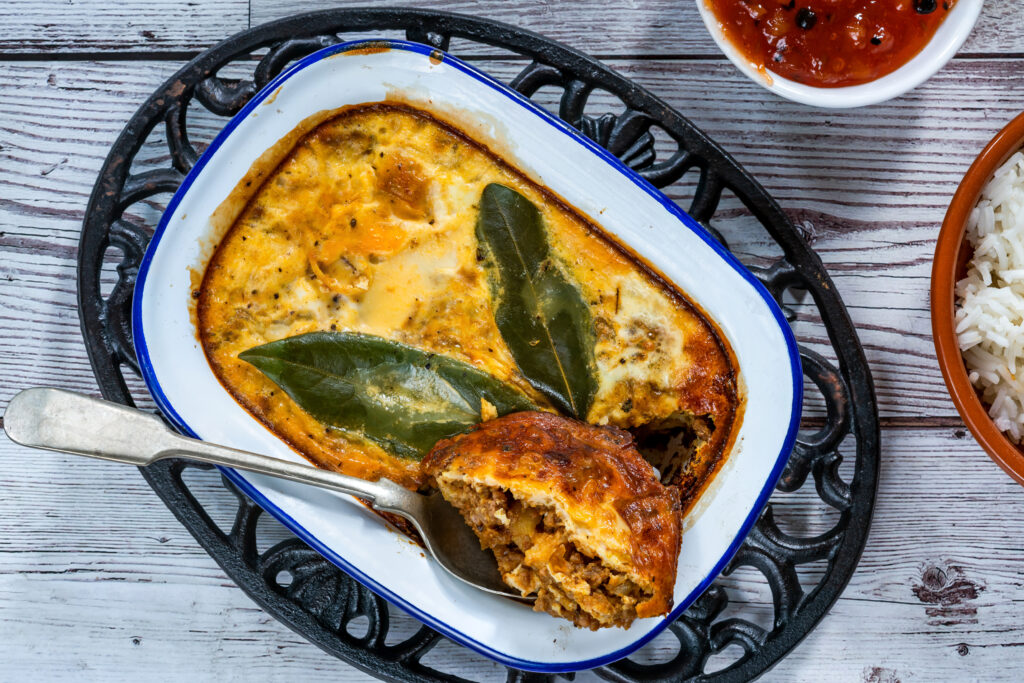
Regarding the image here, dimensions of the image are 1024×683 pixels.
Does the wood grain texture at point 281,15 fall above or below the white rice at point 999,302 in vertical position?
above

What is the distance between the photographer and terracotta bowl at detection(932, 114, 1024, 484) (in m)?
1.57

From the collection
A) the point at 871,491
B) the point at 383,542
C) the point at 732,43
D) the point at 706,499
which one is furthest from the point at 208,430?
the point at 871,491

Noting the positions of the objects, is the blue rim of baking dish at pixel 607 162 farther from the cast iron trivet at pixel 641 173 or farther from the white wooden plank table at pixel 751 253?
the white wooden plank table at pixel 751 253

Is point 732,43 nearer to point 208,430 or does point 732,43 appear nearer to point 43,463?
point 208,430

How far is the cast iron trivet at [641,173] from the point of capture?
1633mm

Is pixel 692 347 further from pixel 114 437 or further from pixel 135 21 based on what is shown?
pixel 135 21

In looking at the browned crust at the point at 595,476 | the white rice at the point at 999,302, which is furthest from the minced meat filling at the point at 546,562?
the white rice at the point at 999,302

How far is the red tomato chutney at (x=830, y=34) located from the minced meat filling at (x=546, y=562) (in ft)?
3.15

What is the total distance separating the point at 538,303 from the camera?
159cm

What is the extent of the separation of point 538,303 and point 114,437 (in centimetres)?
86

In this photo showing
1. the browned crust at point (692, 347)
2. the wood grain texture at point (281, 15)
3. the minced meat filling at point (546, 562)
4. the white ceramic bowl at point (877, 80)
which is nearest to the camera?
the minced meat filling at point (546, 562)

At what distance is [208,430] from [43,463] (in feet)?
1.98

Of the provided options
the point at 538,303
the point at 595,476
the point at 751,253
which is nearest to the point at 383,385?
the point at 538,303

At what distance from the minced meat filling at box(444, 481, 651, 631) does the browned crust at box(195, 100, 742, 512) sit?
23 centimetres
